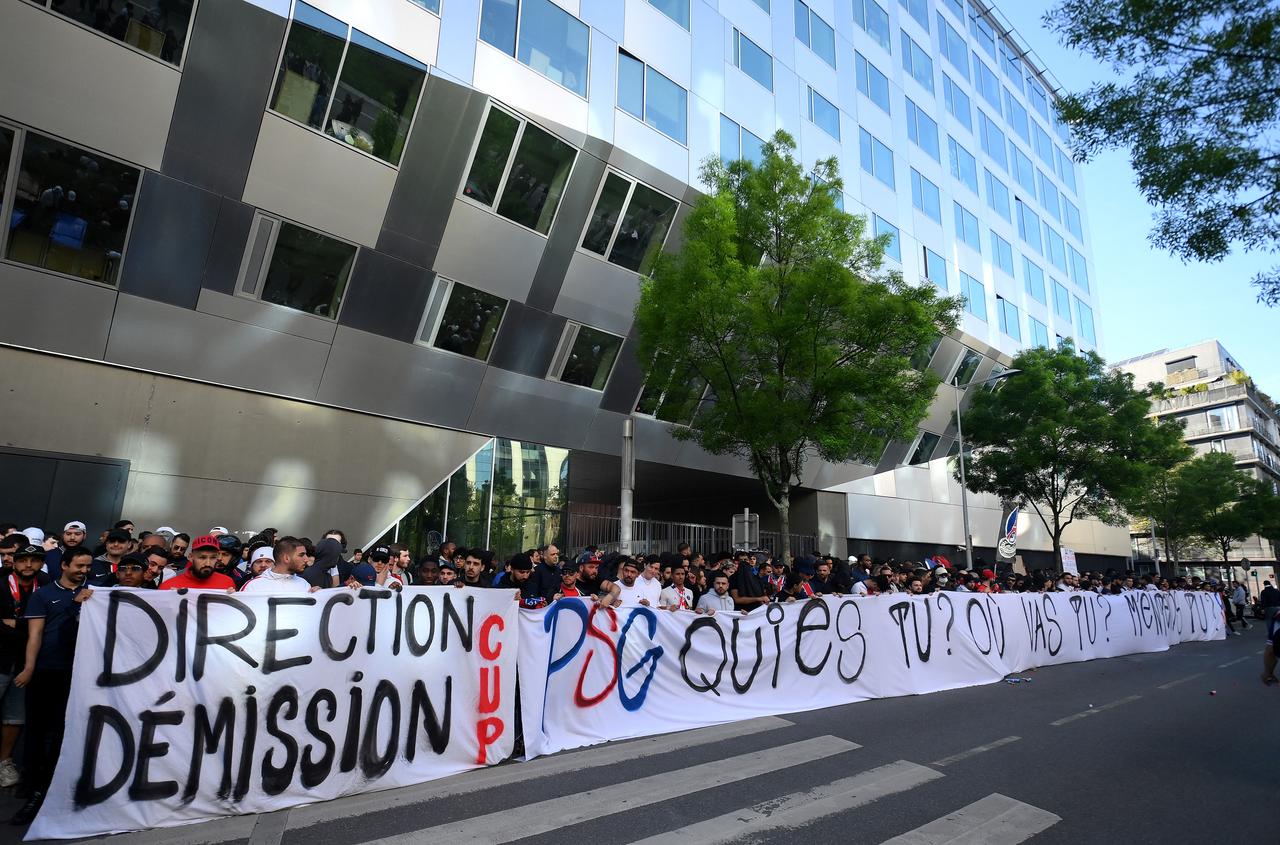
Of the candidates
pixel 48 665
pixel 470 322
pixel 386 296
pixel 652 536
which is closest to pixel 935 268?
pixel 652 536

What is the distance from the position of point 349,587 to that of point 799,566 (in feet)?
25.2

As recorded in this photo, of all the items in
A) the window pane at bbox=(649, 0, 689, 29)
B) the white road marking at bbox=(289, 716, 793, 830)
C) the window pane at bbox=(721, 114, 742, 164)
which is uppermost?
the window pane at bbox=(649, 0, 689, 29)

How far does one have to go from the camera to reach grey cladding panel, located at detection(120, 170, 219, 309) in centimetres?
1211

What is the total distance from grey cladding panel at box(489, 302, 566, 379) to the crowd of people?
20.6ft

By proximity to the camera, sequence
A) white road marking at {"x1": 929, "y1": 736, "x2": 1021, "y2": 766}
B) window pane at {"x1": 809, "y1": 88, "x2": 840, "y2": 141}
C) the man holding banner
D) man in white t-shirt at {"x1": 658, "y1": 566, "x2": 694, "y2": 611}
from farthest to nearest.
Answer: window pane at {"x1": 809, "y1": 88, "x2": 840, "y2": 141} → man in white t-shirt at {"x1": 658, "y1": 566, "x2": 694, "y2": 611} → white road marking at {"x1": 929, "y1": 736, "x2": 1021, "y2": 766} → the man holding banner

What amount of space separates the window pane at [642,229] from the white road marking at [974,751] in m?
12.7

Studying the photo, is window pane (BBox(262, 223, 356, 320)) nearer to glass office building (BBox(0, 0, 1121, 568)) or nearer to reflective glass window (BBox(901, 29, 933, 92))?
glass office building (BBox(0, 0, 1121, 568))

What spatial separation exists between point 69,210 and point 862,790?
1369 cm

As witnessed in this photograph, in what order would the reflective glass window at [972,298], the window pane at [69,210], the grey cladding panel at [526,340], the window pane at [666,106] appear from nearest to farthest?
the window pane at [69,210], the grey cladding panel at [526,340], the window pane at [666,106], the reflective glass window at [972,298]

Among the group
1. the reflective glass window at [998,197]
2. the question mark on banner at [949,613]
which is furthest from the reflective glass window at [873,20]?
the question mark on banner at [949,613]

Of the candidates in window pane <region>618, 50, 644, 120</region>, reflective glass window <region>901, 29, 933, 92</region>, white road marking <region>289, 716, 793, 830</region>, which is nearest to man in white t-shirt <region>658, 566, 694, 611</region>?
white road marking <region>289, 716, 793, 830</region>

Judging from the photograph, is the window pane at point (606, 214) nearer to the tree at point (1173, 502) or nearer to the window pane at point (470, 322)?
the window pane at point (470, 322)

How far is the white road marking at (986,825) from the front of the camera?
183 inches

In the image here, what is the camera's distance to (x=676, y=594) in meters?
9.36
